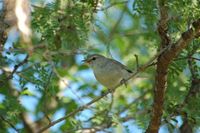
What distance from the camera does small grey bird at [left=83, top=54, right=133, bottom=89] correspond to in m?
4.42

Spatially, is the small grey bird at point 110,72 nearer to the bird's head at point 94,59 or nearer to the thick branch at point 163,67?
the bird's head at point 94,59

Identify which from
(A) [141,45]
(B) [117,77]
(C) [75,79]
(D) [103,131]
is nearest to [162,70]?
(D) [103,131]

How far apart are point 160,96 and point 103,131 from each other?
1.25m

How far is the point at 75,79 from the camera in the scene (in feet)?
16.2

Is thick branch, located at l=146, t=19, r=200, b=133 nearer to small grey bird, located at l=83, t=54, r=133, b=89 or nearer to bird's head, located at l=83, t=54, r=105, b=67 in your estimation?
small grey bird, located at l=83, t=54, r=133, b=89

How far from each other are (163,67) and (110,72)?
1857 millimetres

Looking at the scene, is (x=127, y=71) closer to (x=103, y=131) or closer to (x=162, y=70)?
(x=103, y=131)

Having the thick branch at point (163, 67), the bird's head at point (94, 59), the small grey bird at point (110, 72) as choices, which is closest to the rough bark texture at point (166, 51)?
the thick branch at point (163, 67)

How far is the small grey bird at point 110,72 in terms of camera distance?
4418 millimetres

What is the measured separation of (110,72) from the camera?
14.8 feet

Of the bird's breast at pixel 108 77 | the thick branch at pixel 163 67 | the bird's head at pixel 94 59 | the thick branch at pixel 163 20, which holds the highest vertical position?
the bird's head at pixel 94 59

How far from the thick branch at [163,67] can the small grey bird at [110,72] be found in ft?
4.27

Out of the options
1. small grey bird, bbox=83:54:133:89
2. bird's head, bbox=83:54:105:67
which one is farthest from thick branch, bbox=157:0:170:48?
bird's head, bbox=83:54:105:67

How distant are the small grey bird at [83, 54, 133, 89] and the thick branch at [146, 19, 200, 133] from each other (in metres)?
1.30
